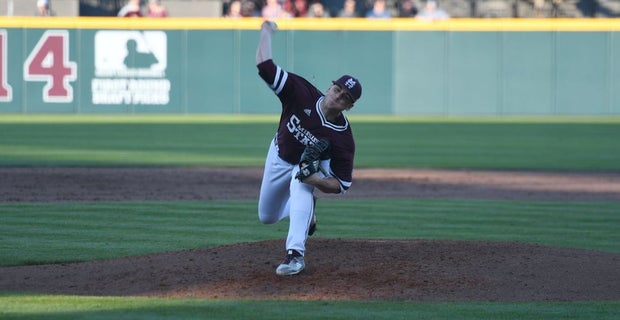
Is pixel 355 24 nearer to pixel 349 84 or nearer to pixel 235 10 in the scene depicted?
pixel 235 10

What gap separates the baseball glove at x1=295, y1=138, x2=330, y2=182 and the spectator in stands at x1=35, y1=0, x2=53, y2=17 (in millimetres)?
21745

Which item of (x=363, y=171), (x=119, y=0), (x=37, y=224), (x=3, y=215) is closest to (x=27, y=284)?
(x=37, y=224)

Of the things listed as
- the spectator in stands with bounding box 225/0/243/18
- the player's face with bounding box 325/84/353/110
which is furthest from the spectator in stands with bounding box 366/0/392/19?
the player's face with bounding box 325/84/353/110

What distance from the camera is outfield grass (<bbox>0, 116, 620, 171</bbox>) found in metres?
18.2

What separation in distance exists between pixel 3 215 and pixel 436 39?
18.2 metres

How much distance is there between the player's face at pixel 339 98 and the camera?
726cm

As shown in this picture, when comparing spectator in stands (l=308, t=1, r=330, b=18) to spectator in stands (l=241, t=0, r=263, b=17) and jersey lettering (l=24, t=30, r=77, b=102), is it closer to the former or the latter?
spectator in stands (l=241, t=0, r=263, b=17)

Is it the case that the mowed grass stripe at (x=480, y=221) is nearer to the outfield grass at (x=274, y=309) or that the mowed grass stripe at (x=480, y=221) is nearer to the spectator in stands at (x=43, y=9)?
the outfield grass at (x=274, y=309)

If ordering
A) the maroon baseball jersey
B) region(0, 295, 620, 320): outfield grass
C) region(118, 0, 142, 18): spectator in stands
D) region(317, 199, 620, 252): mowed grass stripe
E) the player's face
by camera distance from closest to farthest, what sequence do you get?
region(0, 295, 620, 320): outfield grass
the player's face
the maroon baseball jersey
region(317, 199, 620, 252): mowed grass stripe
region(118, 0, 142, 18): spectator in stands

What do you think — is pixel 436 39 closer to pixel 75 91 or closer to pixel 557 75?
pixel 557 75

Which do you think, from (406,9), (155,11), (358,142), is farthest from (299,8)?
(358,142)

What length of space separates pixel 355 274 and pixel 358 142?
14247 mm

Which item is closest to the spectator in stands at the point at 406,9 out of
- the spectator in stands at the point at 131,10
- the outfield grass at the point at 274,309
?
the spectator in stands at the point at 131,10

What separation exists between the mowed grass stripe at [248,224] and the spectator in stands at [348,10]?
15831 millimetres
